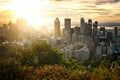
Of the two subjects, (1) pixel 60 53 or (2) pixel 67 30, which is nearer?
(1) pixel 60 53

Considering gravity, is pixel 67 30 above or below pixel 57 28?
below

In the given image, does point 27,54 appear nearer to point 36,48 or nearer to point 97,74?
point 36,48

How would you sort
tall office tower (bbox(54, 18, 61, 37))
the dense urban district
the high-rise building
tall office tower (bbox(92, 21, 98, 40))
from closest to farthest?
the dense urban district < tall office tower (bbox(92, 21, 98, 40)) < the high-rise building < tall office tower (bbox(54, 18, 61, 37))

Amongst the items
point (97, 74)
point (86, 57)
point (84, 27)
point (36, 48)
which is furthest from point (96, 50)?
point (97, 74)

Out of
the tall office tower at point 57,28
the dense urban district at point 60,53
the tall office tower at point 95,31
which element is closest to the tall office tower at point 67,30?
the dense urban district at point 60,53

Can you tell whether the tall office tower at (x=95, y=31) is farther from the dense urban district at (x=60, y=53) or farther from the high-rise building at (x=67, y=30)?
the high-rise building at (x=67, y=30)

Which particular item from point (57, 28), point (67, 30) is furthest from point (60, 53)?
point (57, 28)

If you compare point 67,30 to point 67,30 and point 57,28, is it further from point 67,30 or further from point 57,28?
point 57,28

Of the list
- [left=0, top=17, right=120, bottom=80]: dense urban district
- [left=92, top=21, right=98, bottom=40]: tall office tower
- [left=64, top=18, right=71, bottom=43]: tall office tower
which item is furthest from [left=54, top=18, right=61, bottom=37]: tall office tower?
[left=92, top=21, right=98, bottom=40]: tall office tower

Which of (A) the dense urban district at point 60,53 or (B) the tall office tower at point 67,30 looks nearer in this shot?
(A) the dense urban district at point 60,53

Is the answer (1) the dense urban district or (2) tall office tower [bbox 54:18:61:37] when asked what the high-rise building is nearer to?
(1) the dense urban district
